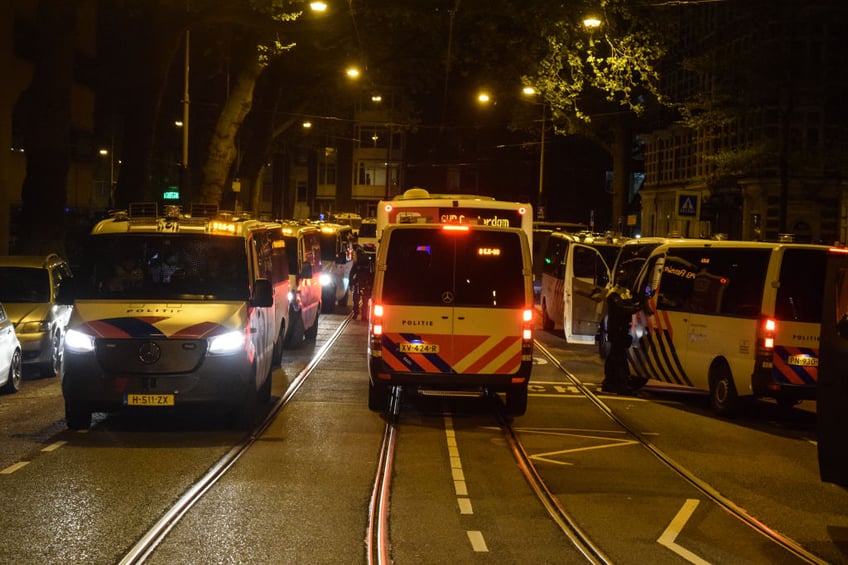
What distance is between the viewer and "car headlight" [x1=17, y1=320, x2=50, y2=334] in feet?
54.4

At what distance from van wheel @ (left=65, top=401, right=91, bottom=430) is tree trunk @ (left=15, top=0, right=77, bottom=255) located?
1503 centimetres

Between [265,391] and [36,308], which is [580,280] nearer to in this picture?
[265,391]

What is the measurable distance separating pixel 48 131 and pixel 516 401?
1609 centimetres

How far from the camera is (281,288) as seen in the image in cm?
1711

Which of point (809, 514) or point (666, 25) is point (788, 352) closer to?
point (809, 514)

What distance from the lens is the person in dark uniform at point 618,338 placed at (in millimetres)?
16625

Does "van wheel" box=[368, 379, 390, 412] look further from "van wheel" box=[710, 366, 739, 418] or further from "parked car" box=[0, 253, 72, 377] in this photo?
"parked car" box=[0, 253, 72, 377]

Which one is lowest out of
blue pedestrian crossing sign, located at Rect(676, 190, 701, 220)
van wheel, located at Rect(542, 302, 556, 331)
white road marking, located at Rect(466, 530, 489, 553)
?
van wheel, located at Rect(542, 302, 556, 331)

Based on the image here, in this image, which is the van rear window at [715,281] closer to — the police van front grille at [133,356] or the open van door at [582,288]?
the open van door at [582,288]

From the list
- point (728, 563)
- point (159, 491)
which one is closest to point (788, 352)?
point (728, 563)

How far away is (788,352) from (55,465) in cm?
856

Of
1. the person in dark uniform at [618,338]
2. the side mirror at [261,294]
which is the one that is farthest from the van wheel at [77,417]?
the person in dark uniform at [618,338]

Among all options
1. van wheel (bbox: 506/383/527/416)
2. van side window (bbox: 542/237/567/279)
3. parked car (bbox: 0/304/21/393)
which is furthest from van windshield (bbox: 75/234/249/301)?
van side window (bbox: 542/237/567/279)

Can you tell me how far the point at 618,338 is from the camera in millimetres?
16625
